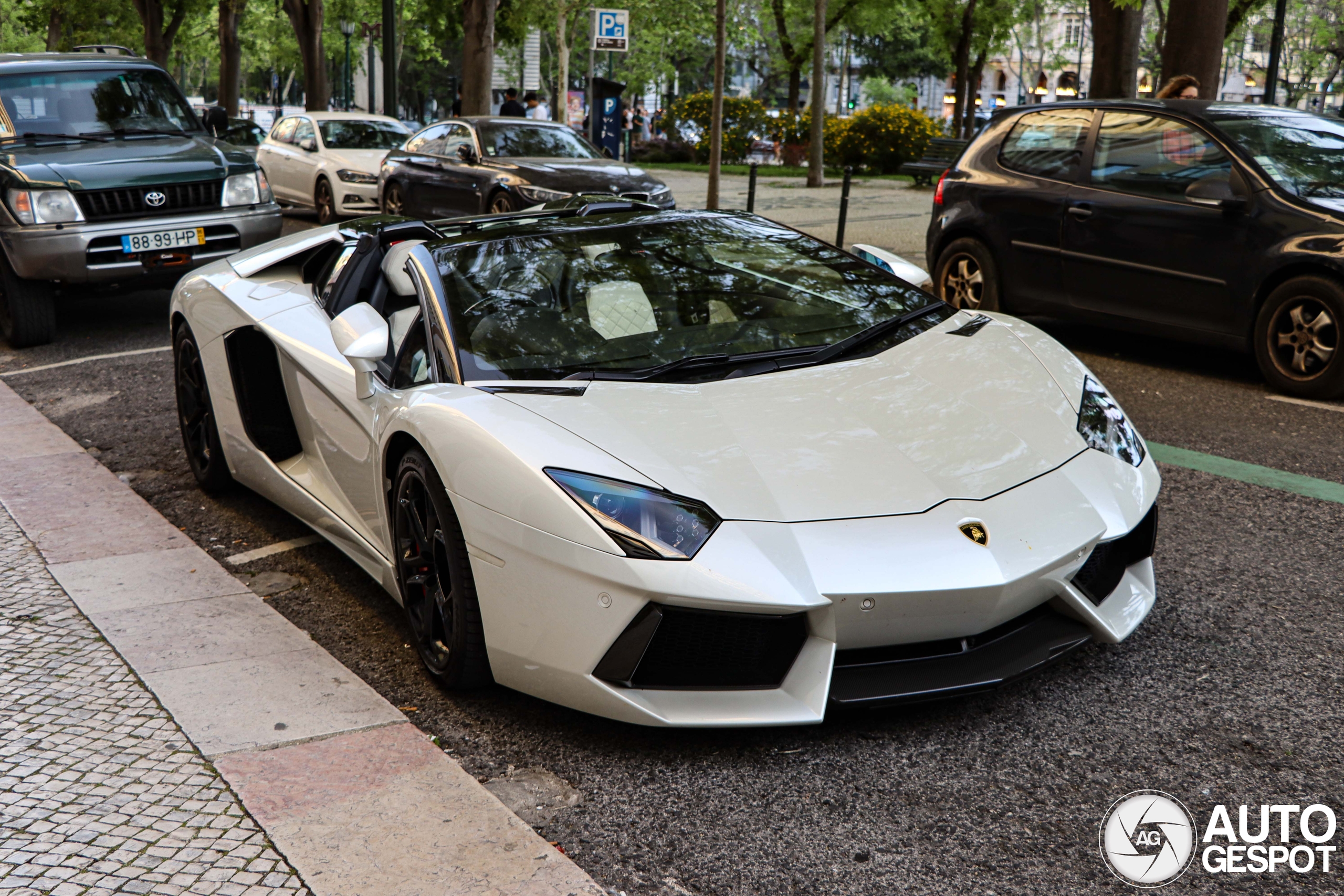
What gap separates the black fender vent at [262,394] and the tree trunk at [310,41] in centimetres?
2527

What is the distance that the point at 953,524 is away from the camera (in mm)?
2988

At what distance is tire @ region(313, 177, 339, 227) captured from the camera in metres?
16.9

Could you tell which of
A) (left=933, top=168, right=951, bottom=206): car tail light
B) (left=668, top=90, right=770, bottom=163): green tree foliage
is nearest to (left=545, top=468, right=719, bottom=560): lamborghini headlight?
(left=933, top=168, right=951, bottom=206): car tail light

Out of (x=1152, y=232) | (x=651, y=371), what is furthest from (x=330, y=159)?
(x=651, y=371)

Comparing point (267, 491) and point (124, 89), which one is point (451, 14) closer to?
point (124, 89)

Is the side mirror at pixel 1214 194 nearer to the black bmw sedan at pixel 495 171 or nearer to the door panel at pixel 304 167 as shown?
the black bmw sedan at pixel 495 171

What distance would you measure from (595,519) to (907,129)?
24682 mm

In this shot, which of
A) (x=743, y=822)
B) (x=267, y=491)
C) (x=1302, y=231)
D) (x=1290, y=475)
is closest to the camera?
(x=743, y=822)

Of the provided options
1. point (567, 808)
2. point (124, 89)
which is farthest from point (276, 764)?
point (124, 89)

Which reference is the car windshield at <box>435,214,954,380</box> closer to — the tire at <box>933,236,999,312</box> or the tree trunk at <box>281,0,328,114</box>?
the tire at <box>933,236,999,312</box>

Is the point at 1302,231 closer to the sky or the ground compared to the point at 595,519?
closer to the sky

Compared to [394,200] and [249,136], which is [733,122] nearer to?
[249,136]

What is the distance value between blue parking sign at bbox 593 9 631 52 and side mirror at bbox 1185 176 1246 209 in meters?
13.5

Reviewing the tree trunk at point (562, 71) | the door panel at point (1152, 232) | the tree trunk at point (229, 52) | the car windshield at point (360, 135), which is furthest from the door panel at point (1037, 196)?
the tree trunk at point (229, 52)
